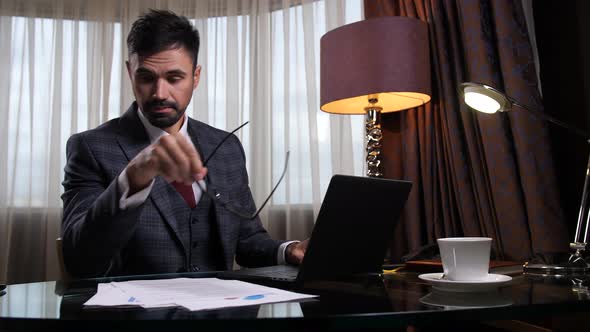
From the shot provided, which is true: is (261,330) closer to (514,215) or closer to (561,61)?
(514,215)

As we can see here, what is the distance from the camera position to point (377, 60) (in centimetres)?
193

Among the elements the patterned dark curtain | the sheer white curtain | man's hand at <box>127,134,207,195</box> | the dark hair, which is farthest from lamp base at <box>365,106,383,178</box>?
man's hand at <box>127,134,207,195</box>

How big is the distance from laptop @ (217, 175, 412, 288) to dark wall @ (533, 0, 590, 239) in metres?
1.04

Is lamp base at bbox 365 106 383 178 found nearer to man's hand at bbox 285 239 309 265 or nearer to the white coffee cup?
man's hand at bbox 285 239 309 265

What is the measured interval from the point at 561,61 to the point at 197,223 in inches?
53.8

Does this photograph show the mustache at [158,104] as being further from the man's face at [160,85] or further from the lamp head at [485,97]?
the lamp head at [485,97]

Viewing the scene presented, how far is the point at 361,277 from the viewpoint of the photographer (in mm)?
927

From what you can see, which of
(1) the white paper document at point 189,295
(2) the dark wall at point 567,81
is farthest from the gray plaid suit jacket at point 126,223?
(2) the dark wall at point 567,81

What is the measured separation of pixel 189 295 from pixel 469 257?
0.40 metres

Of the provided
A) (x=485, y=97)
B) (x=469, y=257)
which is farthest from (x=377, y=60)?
(x=469, y=257)

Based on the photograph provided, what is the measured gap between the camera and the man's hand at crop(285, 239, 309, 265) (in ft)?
3.94

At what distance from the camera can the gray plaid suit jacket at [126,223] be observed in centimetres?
113

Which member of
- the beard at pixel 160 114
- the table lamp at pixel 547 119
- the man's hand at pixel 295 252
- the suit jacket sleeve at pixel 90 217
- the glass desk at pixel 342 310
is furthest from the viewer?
the beard at pixel 160 114

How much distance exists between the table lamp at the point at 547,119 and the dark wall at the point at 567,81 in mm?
594
